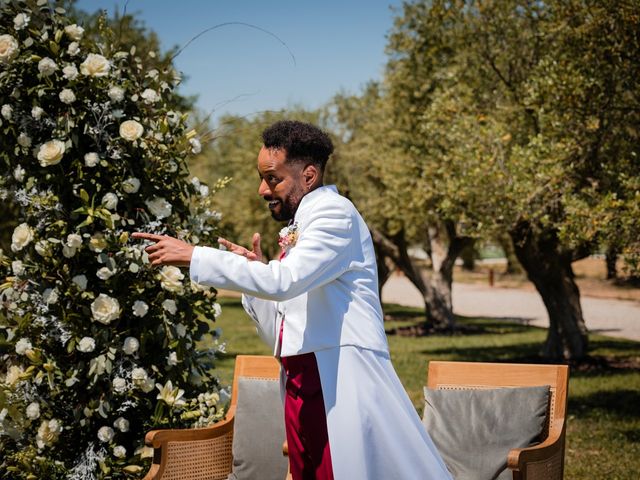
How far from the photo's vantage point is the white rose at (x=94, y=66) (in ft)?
14.6

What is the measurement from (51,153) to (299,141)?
68.5 inches

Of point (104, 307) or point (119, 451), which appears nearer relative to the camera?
point (104, 307)

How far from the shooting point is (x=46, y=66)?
4375 millimetres

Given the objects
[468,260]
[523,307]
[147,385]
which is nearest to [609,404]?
[147,385]

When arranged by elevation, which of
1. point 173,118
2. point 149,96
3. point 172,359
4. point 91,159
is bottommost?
point 172,359

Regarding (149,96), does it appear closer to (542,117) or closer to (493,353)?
(542,117)

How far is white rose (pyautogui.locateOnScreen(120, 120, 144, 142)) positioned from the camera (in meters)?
4.48

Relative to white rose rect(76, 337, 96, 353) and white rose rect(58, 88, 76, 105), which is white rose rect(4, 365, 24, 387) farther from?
white rose rect(58, 88, 76, 105)

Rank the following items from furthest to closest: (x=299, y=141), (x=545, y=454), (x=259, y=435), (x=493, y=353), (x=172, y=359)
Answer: (x=493, y=353) < (x=259, y=435) < (x=172, y=359) < (x=545, y=454) < (x=299, y=141)

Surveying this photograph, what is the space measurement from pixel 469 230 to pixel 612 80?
3523 mm

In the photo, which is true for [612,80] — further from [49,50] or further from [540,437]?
[49,50]

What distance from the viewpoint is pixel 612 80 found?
9258mm

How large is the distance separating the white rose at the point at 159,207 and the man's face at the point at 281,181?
151 cm

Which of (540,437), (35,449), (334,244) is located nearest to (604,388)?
(540,437)
